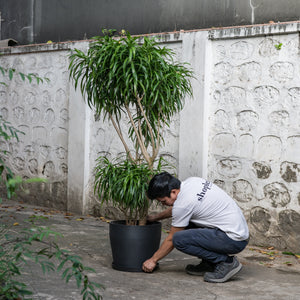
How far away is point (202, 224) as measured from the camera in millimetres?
4832

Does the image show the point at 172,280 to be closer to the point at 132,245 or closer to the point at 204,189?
the point at 132,245

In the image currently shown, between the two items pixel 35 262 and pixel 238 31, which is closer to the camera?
pixel 35 262

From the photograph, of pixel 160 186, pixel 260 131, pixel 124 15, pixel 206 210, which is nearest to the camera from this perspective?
pixel 160 186

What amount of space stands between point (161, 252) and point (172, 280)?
0.25 meters

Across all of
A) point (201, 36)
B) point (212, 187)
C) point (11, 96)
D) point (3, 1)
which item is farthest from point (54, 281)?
point (3, 1)

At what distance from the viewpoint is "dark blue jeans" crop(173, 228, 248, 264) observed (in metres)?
4.74

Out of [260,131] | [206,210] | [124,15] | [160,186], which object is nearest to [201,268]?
[206,210]

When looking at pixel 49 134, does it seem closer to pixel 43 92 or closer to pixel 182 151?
pixel 43 92

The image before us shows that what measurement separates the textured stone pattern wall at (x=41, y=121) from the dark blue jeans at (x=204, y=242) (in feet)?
11.9

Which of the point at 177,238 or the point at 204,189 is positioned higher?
the point at 204,189

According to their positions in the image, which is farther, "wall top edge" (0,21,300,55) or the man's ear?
"wall top edge" (0,21,300,55)

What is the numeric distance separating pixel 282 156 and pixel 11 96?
15.6 feet

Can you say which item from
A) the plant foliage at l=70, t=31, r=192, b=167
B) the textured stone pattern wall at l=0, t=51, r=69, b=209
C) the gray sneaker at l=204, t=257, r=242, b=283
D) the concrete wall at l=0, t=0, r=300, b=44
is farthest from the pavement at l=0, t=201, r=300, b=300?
the concrete wall at l=0, t=0, r=300, b=44

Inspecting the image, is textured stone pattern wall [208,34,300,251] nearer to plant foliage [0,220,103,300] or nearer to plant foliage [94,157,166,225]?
plant foliage [94,157,166,225]
